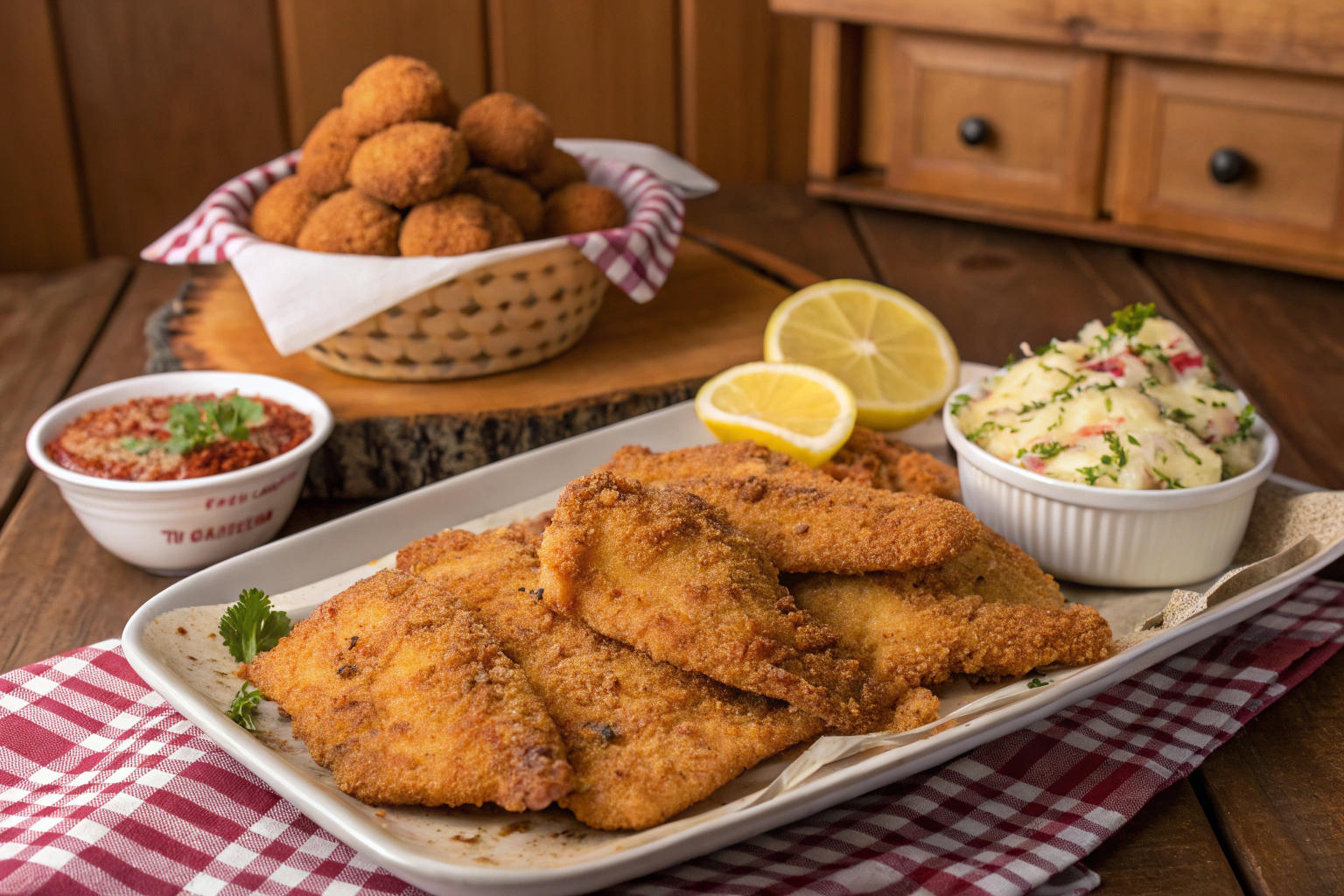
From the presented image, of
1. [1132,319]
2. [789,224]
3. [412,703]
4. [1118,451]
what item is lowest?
[789,224]

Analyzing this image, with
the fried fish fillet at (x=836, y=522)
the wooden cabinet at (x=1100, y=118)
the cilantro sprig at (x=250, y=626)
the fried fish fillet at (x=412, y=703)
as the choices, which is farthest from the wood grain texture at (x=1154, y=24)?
the cilantro sprig at (x=250, y=626)

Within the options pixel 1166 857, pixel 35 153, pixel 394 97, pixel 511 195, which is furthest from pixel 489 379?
pixel 35 153

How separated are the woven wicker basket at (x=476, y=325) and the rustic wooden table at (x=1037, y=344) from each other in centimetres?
36

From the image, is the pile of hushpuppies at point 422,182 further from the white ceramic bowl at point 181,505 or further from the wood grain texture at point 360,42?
the wood grain texture at point 360,42

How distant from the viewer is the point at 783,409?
8.58ft

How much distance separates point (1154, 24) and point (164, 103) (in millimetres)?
3485

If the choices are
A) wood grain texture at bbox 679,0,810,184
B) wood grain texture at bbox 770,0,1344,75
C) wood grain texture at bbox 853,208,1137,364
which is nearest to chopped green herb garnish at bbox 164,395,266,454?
wood grain texture at bbox 853,208,1137,364

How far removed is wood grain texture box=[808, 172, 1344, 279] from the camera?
3.93m

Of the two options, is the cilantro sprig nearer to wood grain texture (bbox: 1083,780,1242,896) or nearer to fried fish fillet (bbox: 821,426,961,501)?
fried fish fillet (bbox: 821,426,961,501)

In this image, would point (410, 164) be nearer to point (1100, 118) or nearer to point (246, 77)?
point (246, 77)

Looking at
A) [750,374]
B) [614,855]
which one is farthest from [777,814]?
[750,374]

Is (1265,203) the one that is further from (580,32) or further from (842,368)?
(580,32)

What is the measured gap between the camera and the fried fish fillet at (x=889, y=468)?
2.45 m

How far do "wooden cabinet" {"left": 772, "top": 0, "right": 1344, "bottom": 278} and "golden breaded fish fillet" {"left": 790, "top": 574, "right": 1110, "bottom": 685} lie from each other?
7.94ft
